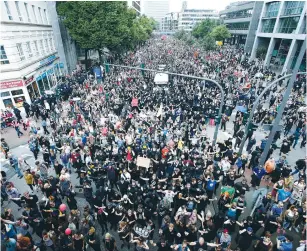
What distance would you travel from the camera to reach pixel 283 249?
6.84 m

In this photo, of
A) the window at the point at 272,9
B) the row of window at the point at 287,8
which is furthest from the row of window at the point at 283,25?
the window at the point at 272,9

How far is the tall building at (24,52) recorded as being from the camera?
19234 mm

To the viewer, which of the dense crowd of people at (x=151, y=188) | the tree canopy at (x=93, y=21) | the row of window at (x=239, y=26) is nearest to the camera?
the dense crowd of people at (x=151, y=188)

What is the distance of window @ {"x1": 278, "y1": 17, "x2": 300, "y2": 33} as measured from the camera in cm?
3128

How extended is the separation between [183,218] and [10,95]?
813 inches

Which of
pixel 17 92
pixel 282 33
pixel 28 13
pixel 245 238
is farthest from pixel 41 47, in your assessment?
pixel 282 33

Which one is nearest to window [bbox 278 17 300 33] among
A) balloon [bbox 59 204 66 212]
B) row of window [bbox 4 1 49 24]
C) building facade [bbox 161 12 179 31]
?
row of window [bbox 4 1 49 24]

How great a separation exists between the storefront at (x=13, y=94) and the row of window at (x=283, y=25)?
3675 centimetres

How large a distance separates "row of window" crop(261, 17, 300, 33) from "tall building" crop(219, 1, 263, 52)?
30.1 feet

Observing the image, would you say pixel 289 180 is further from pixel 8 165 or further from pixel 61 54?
→ pixel 61 54

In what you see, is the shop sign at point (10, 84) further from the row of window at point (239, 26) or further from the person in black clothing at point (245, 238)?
the row of window at point (239, 26)

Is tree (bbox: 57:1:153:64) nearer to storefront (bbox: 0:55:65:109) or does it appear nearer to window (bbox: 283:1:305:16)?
storefront (bbox: 0:55:65:109)

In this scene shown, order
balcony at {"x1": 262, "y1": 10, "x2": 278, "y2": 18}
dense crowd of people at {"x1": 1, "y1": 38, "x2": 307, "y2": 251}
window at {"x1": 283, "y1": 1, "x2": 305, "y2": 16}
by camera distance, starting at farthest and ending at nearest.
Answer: balcony at {"x1": 262, "y1": 10, "x2": 278, "y2": 18}
window at {"x1": 283, "y1": 1, "x2": 305, "y2": 16}
dense crowd of people at {"x1": 1, "y1": 38, "x2": 307, "y2": 251}

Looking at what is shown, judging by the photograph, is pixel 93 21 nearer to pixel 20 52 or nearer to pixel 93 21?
pixel 93 21
